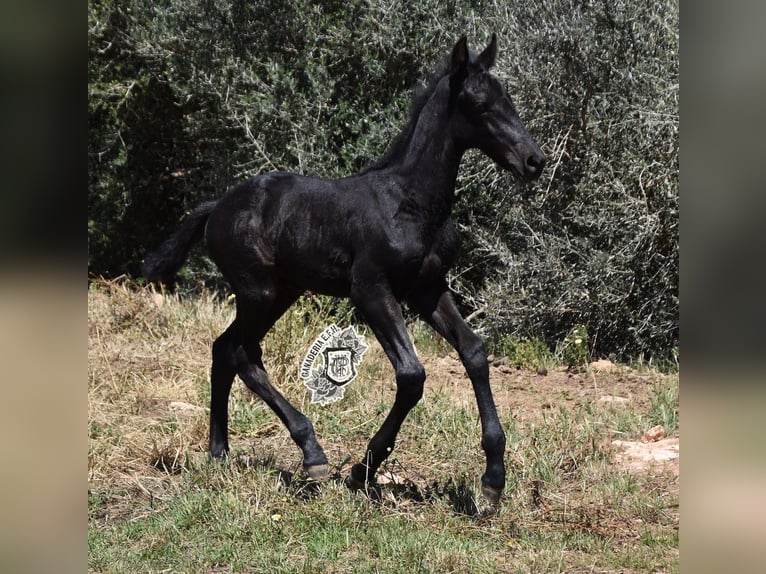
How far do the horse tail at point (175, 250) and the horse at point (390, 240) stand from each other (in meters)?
0.06

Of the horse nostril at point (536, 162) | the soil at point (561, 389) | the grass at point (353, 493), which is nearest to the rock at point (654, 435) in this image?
the soil at point (561, 389)

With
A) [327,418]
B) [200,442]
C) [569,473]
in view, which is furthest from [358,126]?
[569,473]

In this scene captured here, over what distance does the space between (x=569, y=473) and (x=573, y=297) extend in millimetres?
3354

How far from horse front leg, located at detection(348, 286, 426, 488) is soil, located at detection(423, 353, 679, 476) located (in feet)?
6.16

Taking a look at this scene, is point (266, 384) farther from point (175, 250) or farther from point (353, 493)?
point (175, 250)

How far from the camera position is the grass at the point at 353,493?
13.8 ft

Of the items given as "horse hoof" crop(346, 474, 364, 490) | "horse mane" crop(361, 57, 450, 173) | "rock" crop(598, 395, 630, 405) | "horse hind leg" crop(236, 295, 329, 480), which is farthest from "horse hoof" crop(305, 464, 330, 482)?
"rock" crop(598, 395, 630, 405)

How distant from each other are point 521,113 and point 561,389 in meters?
2.67

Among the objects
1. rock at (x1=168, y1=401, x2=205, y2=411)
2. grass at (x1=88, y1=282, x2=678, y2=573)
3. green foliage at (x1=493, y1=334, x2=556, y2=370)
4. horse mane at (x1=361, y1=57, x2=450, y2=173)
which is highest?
horse mane at (x1=361, y1=57, x2=450, y2=173)

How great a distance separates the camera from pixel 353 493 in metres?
4.81

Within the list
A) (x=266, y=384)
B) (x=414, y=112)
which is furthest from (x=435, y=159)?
(x=266, y=384)

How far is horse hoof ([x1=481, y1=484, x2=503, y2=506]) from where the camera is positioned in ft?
14.9

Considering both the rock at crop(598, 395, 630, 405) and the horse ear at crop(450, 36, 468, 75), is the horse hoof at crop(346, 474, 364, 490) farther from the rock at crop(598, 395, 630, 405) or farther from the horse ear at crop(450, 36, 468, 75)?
the rock at crop(598, 395, 630, 405)

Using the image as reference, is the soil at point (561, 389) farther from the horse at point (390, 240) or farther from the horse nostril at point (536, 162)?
the horse nostril at point (536, 162)
